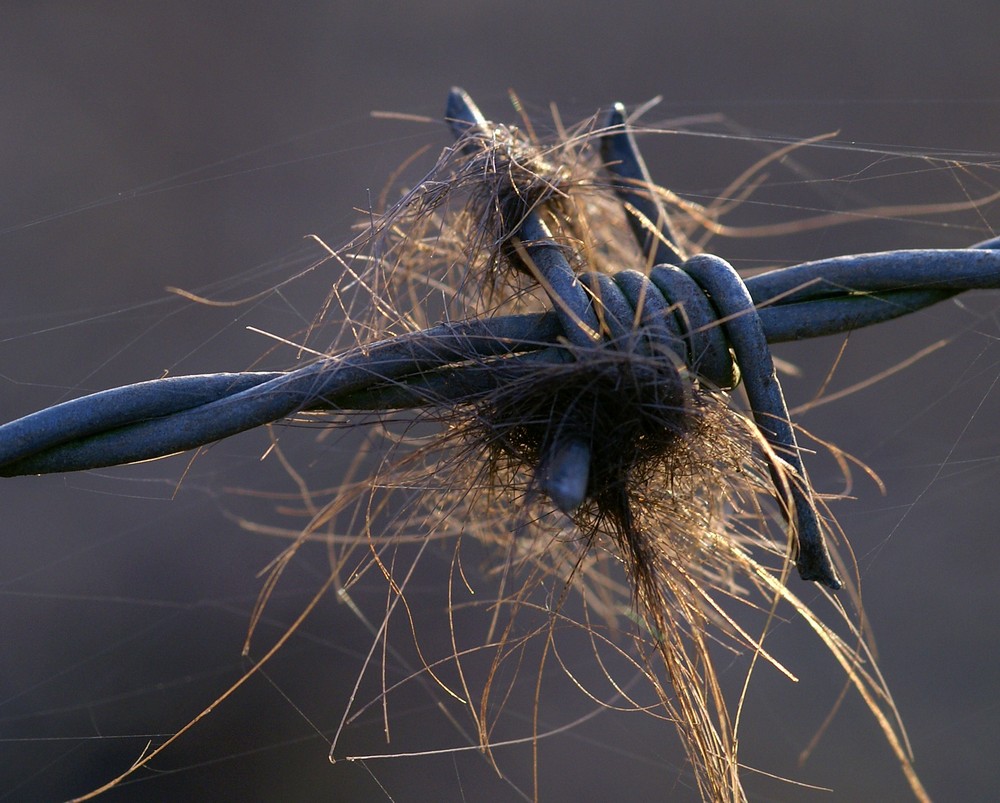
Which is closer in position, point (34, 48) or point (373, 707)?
point (373, 707)

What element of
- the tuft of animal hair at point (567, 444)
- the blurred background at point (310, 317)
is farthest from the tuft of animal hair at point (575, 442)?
the blurred background at point (310, 317)

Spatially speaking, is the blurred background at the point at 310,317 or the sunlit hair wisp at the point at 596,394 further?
the blurred background at the point at 310,317

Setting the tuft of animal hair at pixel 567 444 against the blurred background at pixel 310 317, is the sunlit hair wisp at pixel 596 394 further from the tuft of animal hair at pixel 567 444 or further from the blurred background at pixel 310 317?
the blurred background at pixel 310 317

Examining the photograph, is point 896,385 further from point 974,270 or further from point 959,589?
point 974,270

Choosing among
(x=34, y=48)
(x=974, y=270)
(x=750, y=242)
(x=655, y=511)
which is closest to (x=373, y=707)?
(x=655, y=511)
